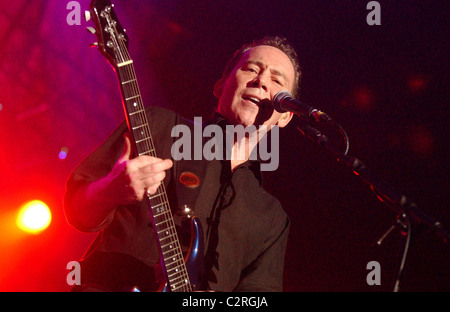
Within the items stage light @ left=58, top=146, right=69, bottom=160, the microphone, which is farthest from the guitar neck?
stage light @ left=58, top=146, right=69, bottom=160

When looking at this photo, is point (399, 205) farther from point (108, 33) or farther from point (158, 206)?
point (108, 33)

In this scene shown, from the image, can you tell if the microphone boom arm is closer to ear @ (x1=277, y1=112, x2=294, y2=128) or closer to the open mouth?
the open mouth

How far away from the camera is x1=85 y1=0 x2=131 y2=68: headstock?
2.02 meters

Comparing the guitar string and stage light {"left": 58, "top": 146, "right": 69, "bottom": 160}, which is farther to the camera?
stage light {"left": 58, "top": 146, "right": 69, "bottom": 160}

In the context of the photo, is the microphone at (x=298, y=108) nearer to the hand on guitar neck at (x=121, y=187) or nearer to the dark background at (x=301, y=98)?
the hand on guitar neck at (x=121, y=187)

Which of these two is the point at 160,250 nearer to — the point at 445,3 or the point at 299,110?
the point at 299,110

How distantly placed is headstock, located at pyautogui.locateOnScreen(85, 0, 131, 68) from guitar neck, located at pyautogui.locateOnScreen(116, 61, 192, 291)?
0.20 feet

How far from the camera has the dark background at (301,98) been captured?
3496 mm

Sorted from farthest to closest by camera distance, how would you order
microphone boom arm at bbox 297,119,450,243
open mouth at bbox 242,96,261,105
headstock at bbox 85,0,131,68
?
open mouth at bbox 242,96,261,105 < headstock at bbox 85,0,131,68 < microphone boom arm at bbox 297,119,450,243

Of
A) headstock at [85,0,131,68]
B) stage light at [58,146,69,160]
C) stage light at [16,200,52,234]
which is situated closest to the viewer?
headstock at [85,0,131,68]

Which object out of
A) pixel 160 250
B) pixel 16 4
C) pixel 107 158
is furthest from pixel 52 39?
pixel 160 250

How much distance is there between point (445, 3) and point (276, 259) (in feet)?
8.93

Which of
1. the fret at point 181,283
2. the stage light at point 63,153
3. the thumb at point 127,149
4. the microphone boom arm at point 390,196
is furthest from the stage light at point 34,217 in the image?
the microphone boom arm at point 390,196

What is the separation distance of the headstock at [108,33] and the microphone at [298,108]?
94cm
